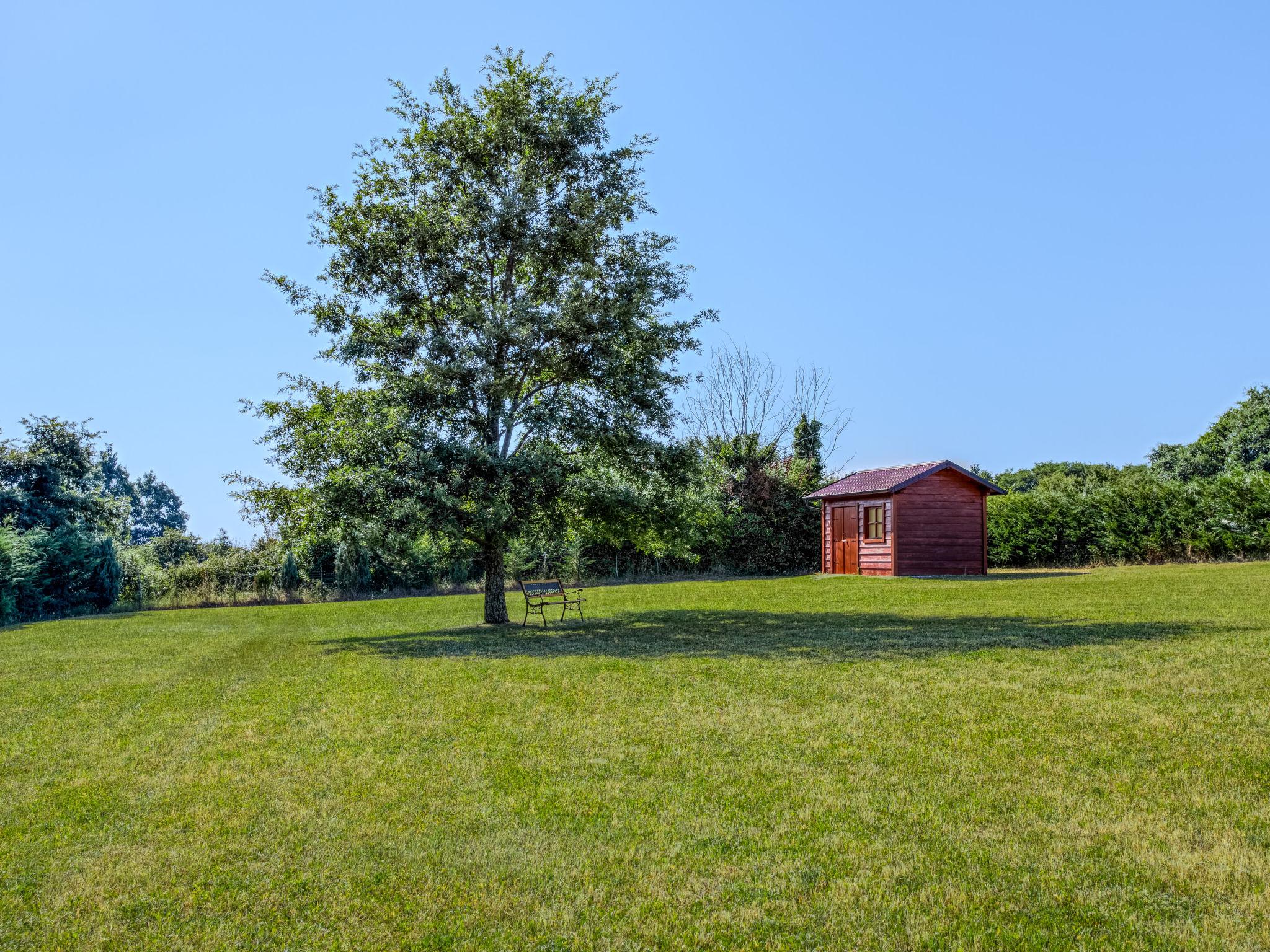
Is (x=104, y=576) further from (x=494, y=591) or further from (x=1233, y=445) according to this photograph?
(x=1233, y=445)

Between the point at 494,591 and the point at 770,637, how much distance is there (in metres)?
5.61

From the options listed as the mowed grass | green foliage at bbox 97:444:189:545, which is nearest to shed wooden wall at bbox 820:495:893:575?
the mowed grass

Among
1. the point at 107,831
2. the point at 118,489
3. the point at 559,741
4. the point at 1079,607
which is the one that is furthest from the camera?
the point at 118,489

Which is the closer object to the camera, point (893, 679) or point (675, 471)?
point (893, 679)

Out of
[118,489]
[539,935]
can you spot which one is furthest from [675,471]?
[118,489]

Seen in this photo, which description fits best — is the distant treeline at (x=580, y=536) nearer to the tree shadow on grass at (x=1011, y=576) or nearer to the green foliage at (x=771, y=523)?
the green foliage at (x=771, y=523)

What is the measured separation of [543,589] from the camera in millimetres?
16344

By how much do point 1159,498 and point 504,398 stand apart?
1835 centimetres

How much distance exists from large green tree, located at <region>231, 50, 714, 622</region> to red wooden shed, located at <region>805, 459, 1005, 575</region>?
38.5ft

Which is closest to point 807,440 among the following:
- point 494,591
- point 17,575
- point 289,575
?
point 289,575

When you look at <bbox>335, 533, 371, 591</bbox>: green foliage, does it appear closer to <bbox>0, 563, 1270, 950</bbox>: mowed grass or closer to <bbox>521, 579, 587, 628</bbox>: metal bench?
<bbox>521, 579, 587, 628</bbox>: metal bench

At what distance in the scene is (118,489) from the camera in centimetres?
5084

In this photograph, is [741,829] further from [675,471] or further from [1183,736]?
[675,471]

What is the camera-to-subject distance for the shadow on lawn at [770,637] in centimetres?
967
